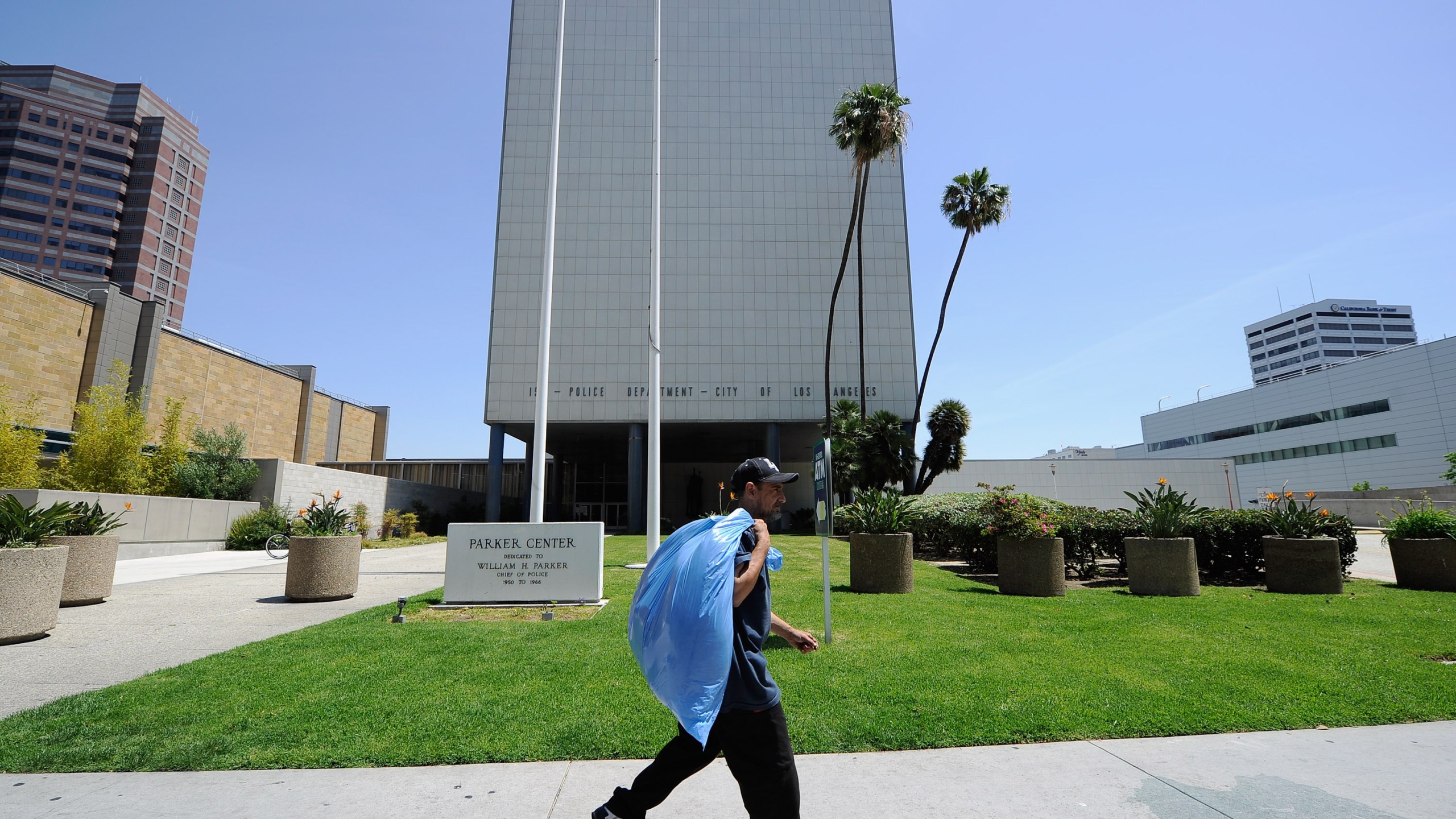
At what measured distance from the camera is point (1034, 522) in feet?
35.9

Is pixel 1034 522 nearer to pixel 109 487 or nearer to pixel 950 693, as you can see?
pixel 950 693

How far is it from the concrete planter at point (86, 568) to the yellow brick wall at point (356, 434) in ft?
170

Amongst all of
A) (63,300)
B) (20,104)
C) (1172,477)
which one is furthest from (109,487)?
(20,104)

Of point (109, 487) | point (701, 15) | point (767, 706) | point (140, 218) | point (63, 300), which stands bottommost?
point (767, 706)

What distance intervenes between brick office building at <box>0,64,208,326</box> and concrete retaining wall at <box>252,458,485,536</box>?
67111 millimetres

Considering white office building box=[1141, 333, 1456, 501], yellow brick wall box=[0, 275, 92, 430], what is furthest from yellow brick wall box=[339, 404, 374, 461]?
white office building box=[1141, 333, 1456, 501]

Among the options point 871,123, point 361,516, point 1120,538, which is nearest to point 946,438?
point 871,123

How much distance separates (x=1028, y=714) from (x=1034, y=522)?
6.59 m

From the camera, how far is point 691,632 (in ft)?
8.08

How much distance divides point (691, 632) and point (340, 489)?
117ft

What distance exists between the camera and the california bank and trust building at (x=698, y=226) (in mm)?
39438

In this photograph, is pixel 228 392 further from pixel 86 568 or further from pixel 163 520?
pixel 86 568

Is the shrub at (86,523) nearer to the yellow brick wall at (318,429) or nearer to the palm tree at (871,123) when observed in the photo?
the palm tree at (871,123)

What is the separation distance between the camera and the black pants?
2.54m
